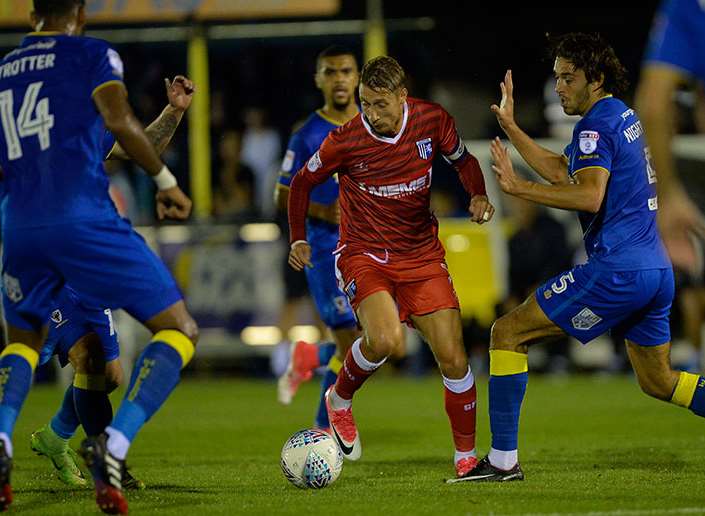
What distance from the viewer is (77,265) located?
18.4ft

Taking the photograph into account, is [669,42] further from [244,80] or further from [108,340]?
[244,80]

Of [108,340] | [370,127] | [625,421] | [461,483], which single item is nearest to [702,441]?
[625,421]

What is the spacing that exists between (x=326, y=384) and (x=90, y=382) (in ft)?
7.62

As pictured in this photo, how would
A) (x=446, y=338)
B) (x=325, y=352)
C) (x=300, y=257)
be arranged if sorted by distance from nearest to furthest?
(x=446, y=338)
(x=300, y=257)
(x=325, y=352)

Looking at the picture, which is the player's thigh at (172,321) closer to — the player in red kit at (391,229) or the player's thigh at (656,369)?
the player in red kit at (391,229)

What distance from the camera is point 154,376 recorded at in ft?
18.6

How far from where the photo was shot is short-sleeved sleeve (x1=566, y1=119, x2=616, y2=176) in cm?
635

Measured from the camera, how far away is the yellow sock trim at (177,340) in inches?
225

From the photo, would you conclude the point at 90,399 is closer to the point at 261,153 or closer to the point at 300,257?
the point at 300,257

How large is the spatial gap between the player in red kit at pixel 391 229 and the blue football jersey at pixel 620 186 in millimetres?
720

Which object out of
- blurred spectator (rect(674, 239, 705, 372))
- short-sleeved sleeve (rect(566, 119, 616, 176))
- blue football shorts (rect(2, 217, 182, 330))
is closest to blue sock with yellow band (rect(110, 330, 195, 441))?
blue football shorts (rect(2, 217, 182, 330))

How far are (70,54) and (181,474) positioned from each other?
106 inches

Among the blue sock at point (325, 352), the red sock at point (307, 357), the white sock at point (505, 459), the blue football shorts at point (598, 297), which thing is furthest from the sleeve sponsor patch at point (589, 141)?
the red sock at point (307, 357)

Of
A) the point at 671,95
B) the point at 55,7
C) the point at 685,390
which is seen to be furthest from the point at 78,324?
the point at 671,95
